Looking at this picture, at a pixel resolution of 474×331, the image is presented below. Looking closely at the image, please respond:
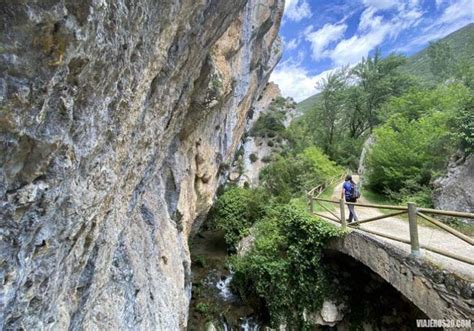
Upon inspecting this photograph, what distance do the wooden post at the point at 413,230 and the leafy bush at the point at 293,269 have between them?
267 centimetres

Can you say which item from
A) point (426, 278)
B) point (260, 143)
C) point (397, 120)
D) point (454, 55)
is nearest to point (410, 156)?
point (397, 120)

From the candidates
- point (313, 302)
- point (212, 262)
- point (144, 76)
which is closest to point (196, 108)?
point (144, 76)

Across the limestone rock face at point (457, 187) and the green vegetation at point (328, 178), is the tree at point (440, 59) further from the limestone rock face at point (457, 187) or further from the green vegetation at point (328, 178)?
the limestone rock face at point (457, 187)

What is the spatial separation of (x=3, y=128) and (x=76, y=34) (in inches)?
34.8

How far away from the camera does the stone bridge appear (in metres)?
4.37

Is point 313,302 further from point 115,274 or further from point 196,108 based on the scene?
point 196,108

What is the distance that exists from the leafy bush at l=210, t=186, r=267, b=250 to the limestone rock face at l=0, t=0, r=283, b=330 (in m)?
7.40

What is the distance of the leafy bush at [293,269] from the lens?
8.44 meters

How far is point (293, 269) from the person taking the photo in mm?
8781

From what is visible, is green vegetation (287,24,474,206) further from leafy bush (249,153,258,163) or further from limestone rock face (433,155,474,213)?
leafy bush (249,153,258,163)

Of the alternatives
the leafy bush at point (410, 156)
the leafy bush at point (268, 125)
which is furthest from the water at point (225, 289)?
the leafy bush at point (268, 125)

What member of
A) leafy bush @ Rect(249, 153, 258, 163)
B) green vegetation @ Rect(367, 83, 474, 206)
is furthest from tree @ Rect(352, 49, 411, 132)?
leafy bush @ Rect(249, 153, 258, 163)

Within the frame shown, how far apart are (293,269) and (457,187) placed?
6106mm

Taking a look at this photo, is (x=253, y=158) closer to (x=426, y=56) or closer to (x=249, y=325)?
(x=249, y=325)
